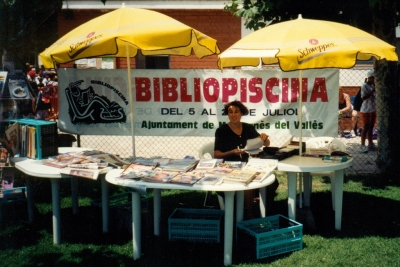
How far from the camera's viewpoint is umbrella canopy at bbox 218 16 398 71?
4.68 m

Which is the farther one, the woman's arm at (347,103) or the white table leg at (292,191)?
the woman's arm at (347,103)

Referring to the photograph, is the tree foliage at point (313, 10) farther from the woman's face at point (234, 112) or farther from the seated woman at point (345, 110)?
the seated woman at point (345, 110)

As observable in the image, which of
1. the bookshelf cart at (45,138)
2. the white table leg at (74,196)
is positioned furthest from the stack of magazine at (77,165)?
the white table leg at (74,196)

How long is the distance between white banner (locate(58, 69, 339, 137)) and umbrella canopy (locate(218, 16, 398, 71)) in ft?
6.11

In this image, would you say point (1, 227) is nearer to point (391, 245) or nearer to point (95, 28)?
point (95, 28)

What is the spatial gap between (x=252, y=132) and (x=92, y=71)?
2960mm

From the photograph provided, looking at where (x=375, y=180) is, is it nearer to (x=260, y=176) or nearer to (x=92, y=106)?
(x=260, y=176)

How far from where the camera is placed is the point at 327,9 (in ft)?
24.8

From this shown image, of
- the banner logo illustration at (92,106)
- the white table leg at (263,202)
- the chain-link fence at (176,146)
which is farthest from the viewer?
the chain-link fence at (176,146)

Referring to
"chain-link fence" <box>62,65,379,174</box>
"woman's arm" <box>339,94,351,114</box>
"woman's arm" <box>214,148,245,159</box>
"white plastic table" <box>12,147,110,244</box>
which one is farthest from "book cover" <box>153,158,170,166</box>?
"woman's arm" <box>339,94,351,114</box>

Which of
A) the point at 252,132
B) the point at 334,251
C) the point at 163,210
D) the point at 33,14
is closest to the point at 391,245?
the point at 334,251

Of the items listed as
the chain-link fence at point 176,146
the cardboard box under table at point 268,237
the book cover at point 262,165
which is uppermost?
the book cover at point 262,165

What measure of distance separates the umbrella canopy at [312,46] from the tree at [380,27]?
2.38 meters

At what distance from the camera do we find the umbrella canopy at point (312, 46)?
4.68 meters
